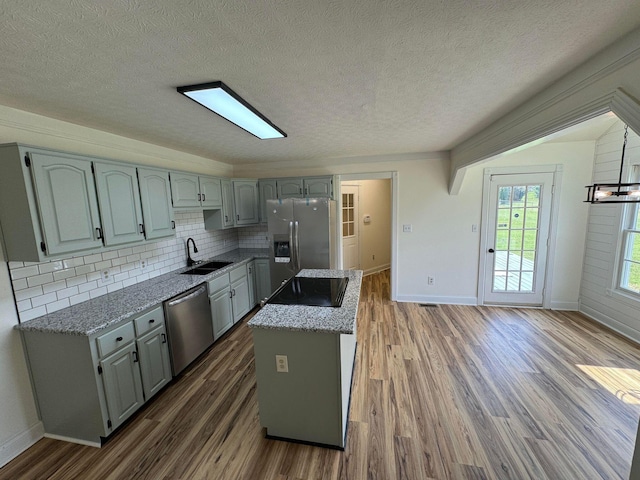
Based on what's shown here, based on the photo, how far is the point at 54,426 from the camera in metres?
1.97

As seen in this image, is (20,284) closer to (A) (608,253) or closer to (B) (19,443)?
(B) (19,443)

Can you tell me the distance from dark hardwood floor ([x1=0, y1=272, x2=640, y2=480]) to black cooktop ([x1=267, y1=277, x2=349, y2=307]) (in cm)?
93

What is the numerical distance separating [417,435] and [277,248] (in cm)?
276

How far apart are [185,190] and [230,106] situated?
150 cm

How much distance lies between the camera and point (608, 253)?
3340 millimetres

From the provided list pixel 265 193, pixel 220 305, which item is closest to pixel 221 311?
pixel 220 305

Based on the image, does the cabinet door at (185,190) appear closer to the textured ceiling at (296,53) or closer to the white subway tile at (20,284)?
the textured ceiling at (296,53)

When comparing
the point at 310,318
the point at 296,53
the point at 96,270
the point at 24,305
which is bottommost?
the point at 310,318

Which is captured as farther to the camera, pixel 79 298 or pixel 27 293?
pixel 79 298

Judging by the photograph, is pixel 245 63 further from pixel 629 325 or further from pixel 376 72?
pixel 629 325

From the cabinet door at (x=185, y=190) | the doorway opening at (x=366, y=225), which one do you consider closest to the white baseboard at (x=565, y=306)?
the doorway opening at (x=366, y=225)

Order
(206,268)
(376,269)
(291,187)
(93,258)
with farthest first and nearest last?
(376,269) → (291,187) → (206,268) → (93,258)

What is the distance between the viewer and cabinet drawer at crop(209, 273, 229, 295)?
3.04 meters

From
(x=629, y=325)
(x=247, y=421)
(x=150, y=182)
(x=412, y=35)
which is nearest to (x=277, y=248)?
(x=150, y=182)
